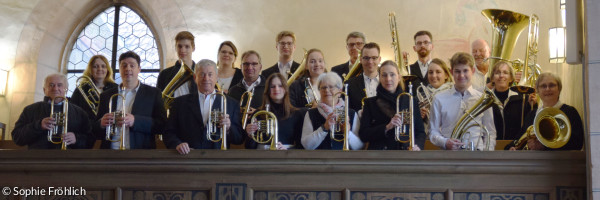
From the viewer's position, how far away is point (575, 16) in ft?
17.8

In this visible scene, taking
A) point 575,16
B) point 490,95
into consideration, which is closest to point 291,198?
point 490,95

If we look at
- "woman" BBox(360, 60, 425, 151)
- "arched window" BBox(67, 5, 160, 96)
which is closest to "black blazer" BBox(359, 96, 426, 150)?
"woman" BBox(360, 60, 425, 151)

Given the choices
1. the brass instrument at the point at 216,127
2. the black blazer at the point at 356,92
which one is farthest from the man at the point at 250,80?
the brass instrument at the point at 216,127

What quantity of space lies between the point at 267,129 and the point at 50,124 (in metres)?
1.54

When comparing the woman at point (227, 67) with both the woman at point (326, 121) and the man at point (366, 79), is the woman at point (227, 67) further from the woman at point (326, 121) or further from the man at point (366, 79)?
the woman at point (326, 121)

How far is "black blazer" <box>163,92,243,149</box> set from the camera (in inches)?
229

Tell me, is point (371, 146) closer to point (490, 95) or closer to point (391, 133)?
point (391, 133)

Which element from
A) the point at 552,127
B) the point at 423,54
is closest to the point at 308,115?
the point at 552,127

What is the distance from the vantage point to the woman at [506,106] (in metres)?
6.55

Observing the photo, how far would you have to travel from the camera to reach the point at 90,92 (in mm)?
7070

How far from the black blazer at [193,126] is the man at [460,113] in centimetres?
139

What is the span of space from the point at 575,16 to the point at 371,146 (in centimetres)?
160

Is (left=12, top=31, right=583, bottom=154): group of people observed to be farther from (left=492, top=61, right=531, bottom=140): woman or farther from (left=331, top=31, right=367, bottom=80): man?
(left=331, top=31, right=367, bottom=80): man

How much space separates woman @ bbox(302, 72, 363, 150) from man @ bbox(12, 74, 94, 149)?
64.1 inches
